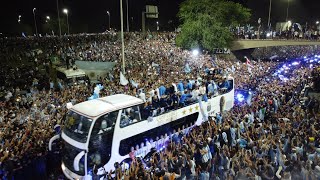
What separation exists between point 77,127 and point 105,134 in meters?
0.85

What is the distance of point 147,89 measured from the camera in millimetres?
16062

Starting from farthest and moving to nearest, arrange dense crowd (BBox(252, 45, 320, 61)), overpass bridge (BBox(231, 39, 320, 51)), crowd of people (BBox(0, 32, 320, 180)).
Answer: dense crowd (BBox(252, 45, 320, 61))
overpass bridge (BBox(231, 39, 320, 51))
crowd of people (BBox(0, 32, 320, 180))

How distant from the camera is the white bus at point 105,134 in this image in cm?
839

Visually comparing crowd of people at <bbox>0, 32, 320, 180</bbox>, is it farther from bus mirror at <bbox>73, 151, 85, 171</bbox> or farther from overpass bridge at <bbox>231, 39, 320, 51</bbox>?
overpass bridge at <bbox>231, 39, 320, 51</bbox>

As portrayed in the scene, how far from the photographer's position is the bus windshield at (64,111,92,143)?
8.43 m

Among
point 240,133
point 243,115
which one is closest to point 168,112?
point 240,133

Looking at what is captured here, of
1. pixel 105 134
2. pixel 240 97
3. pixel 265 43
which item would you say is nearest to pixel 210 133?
pixel 105 134

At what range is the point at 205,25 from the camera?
36.5 meters

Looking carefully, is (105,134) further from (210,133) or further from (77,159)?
(210,133)

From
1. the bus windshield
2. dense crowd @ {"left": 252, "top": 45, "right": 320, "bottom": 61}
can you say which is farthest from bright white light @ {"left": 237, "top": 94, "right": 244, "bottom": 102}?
dense crowd @ {"left": 252, "top": 45, "right": 320, "bottom": 61}

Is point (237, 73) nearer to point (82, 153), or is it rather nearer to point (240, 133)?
point (240, 133)

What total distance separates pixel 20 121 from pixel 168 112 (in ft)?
19.9

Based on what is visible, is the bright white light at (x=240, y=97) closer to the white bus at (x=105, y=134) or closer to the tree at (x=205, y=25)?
the white bus at (x=105, y=134)

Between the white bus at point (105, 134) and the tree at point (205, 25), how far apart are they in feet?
89.2
